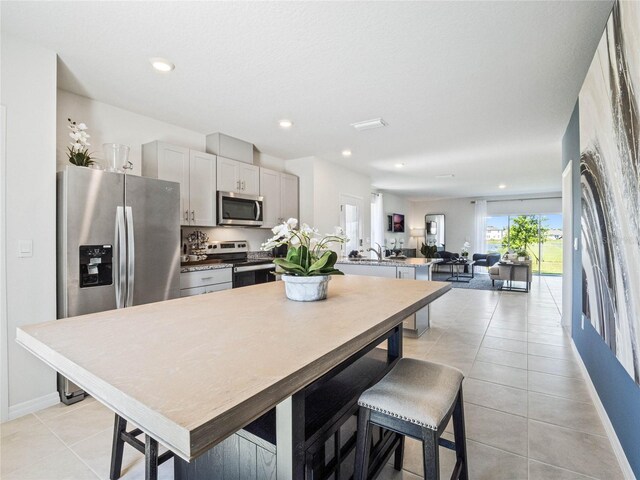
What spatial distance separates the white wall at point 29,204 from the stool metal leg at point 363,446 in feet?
7.84

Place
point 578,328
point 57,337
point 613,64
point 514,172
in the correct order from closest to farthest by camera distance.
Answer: point 57,337
point 613,64
point 578,328
point 514,172

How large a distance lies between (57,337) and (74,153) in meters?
2.36

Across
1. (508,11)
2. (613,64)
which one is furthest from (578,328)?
(508,11)

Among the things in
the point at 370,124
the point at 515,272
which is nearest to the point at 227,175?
the point at 370,124

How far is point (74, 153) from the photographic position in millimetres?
2641

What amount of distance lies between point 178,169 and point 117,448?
2728 mm

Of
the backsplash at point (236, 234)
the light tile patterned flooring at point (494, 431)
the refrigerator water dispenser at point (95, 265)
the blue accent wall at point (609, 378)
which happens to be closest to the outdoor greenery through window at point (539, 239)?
the blue accent wall at point (609, 378)

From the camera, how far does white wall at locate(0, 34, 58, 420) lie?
2.16 meters

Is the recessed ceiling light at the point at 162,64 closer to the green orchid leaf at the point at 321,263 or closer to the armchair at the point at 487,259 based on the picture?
the green orchid leaf at the point at 321,263

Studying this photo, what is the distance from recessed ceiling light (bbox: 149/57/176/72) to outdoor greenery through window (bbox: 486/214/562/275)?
392 inches

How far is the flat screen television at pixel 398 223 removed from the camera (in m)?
9.75

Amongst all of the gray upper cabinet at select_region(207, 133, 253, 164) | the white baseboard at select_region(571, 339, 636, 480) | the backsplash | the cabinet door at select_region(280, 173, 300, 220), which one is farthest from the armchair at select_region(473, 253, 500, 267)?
the gray upper cabinet at select_region(207, 133, 253, 164)

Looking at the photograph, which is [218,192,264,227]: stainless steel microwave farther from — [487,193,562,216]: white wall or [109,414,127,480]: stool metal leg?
[487,193,562,216]: white wall

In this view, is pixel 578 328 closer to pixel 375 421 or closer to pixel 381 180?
pixel 375 421
